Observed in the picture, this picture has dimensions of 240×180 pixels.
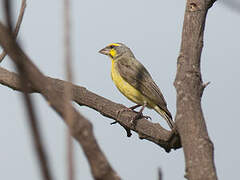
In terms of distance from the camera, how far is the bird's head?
8.51 meters

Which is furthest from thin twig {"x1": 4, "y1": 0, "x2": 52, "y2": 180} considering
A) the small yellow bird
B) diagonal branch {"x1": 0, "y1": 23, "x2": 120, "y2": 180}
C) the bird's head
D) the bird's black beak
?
the bird's black beak

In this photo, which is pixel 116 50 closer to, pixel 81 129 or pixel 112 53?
pixel 112 53

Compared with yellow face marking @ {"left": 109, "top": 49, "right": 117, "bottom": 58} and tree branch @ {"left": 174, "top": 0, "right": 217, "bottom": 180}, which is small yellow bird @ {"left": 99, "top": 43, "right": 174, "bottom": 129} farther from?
tree branch @ {"left": 174, "top": 0, "right": 217, "bottom": 180}

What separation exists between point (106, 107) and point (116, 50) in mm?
3414

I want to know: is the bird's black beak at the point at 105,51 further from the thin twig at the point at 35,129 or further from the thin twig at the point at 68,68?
the thin twig at the point at 35,129

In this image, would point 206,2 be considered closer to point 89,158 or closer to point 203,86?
point 203,86

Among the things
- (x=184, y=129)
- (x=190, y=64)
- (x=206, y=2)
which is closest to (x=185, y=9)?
(x=206, y=2)

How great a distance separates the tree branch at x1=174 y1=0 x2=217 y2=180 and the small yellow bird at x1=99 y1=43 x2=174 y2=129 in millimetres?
2831

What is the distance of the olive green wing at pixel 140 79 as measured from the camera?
23.6 feet

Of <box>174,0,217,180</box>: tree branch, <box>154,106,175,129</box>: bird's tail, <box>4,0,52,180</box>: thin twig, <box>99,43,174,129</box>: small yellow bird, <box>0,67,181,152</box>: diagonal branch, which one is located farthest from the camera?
<box>99,43,174,129</box>: small yellow bird

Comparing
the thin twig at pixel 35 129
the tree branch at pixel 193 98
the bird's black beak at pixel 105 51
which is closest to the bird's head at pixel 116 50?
the bird's black beak at pixel 105 51

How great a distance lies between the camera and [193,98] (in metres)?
3.50

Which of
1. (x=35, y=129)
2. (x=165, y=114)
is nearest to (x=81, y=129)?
(x=35, y=129)

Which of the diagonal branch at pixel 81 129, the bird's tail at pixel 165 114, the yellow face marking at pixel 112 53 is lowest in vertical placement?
the bird's tail at pixel 165 114
